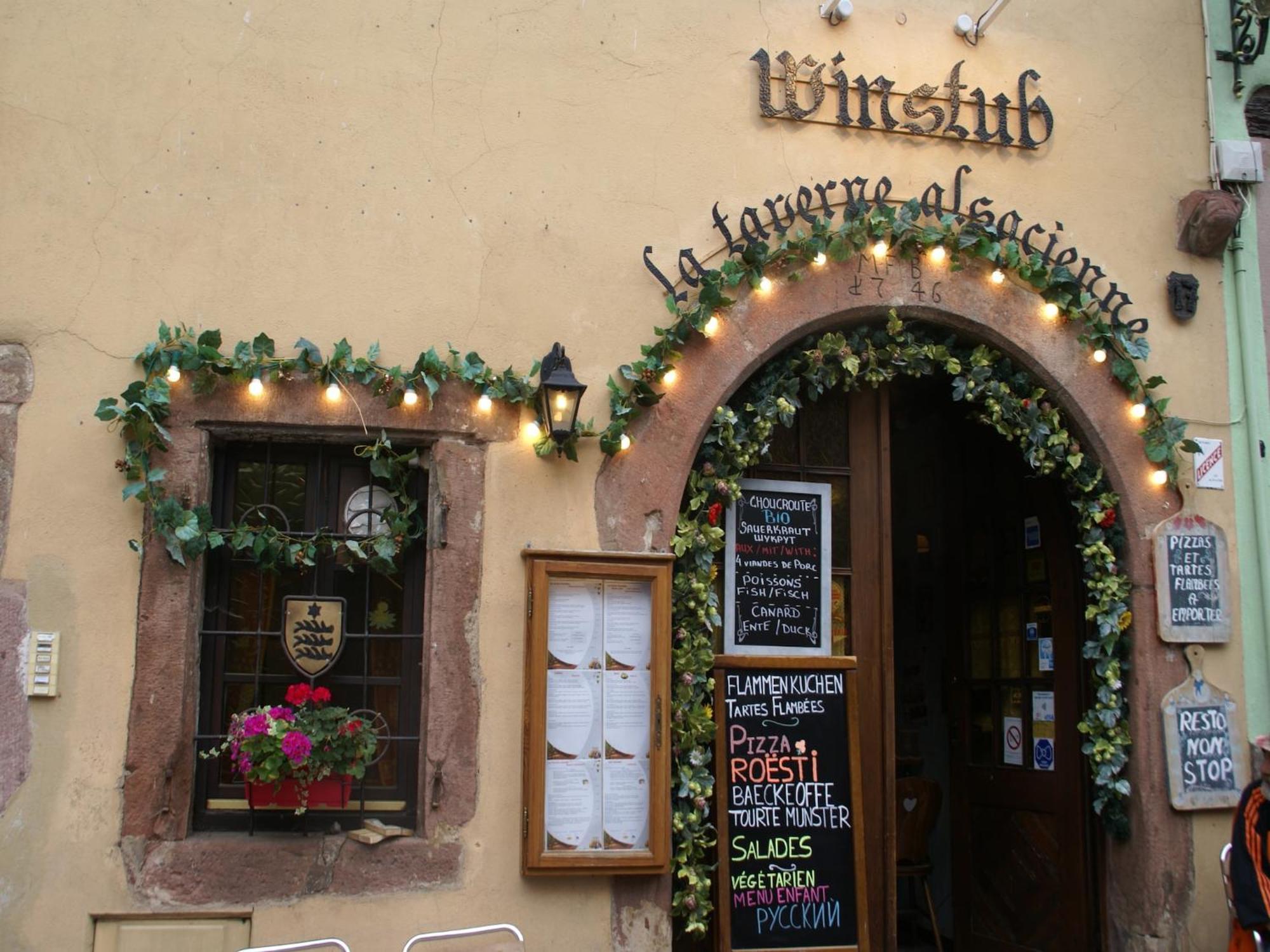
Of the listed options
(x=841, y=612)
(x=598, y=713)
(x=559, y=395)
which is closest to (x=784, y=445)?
(x=841, y=612)

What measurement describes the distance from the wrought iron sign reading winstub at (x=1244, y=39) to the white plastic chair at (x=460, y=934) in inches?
206

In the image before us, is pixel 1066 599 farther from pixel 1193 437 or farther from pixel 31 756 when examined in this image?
pixel 31 756

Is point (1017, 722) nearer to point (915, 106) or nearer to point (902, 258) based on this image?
point (902, 258)

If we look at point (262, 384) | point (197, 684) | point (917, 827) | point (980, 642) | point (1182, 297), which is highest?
point (1182, 297)

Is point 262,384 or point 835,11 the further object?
point 835,11

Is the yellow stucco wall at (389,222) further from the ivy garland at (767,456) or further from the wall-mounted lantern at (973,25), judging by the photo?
the ivy garland at (767,456)

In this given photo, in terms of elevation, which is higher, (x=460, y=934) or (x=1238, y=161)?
(x=1238, y=161)

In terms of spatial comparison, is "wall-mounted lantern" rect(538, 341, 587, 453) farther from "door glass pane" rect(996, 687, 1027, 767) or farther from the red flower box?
"door glass pane" rect(996, 687, 1027, 767)

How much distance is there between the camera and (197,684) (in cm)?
495

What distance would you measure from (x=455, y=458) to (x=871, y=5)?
9.62 ft

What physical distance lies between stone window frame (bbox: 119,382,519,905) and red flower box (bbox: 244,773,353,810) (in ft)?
0.45

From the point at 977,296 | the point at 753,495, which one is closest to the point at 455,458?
the point at 753,495

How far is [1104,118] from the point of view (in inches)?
241

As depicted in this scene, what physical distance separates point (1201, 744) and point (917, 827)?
166 cm
